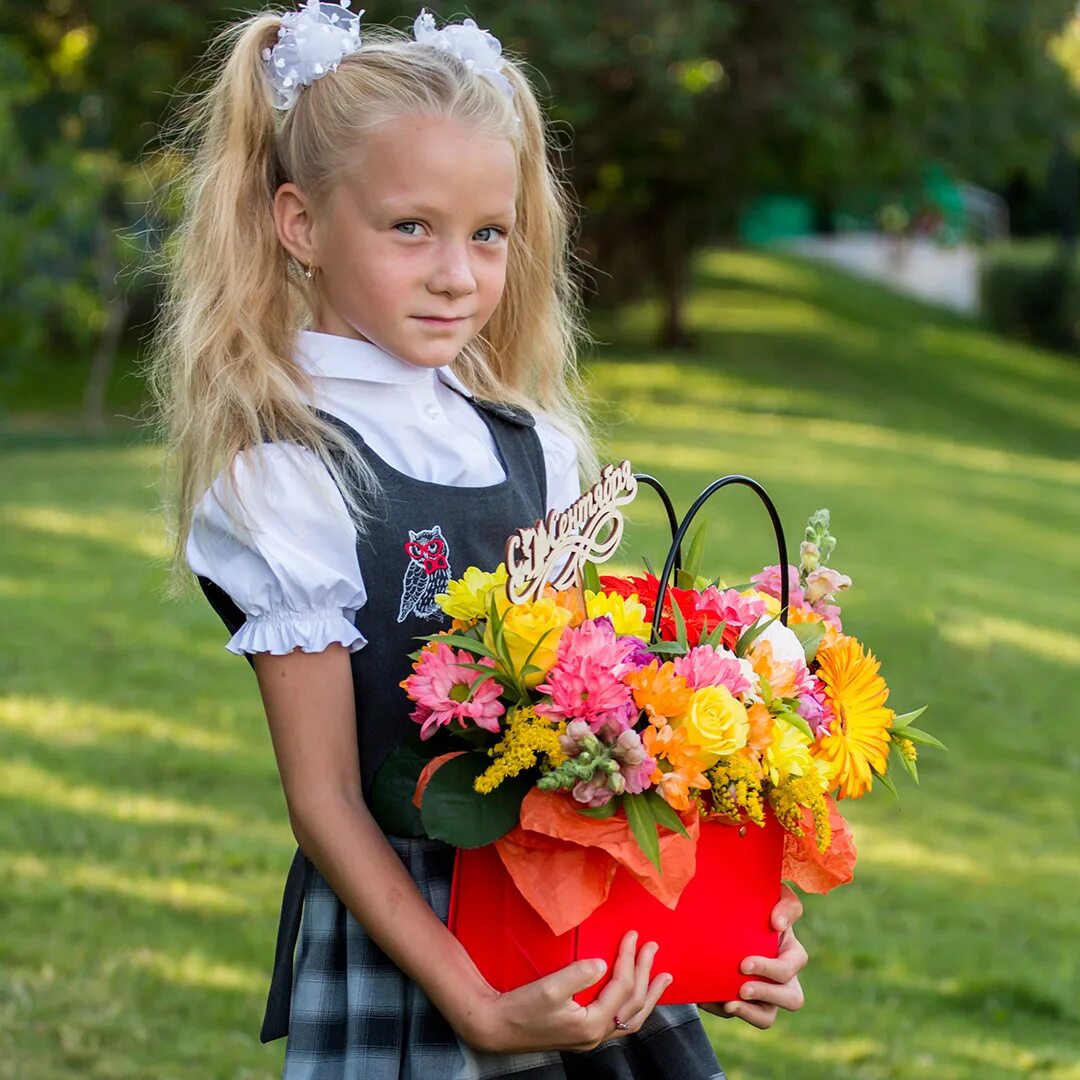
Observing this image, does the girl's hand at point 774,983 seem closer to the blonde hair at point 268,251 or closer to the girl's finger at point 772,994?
the girl's finger at point 772,994

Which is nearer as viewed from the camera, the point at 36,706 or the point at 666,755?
the point at 666,755

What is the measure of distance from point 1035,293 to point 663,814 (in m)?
28.0

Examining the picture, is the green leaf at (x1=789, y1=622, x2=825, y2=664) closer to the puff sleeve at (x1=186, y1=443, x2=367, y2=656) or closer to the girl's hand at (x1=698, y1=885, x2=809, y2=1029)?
the girl's hand at (x1=698, y1=885, x2=809, y2=1029)

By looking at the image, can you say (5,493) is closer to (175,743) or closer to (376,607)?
(175,743)

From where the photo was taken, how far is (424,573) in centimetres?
184

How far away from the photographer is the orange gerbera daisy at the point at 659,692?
1.56 metres

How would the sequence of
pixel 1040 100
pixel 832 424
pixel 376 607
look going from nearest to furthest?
pixel 376 607
pixel 832 424
pixel 1040 100

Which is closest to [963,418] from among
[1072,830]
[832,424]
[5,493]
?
[832,424]

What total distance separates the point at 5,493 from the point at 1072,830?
7493 millimetres

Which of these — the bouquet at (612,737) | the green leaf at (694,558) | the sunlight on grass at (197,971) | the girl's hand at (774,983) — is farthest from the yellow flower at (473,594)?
the sunlight on grass at (197,971)

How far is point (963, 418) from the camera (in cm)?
2025

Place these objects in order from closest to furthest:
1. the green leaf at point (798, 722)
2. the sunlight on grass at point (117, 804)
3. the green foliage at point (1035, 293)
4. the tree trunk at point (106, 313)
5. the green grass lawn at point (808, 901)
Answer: the green leaf at point (798, 722)
the green grass lawn at point (808, 901)
the sunlight on grass at point (117, 804)
the tree trunk at point (106, 313)
the green foliage at point (1035, 293)

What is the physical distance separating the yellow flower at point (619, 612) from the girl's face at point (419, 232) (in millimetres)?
387

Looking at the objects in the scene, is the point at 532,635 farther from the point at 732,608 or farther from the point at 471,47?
the point at 471,47
